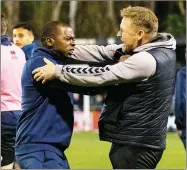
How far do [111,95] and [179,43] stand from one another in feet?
66.2

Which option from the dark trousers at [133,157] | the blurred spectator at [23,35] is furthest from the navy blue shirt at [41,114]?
the blurred spectator at [23,35]

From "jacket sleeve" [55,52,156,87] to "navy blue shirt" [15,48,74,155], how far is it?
157 mm

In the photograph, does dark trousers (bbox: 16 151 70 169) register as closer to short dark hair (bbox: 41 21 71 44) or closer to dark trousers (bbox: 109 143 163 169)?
dark trousers (bbox: 109 143 163 169)

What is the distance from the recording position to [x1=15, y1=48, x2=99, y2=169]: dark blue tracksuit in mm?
6426

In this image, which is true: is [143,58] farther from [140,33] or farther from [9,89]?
[9,89]

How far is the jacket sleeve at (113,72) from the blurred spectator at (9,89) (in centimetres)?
330

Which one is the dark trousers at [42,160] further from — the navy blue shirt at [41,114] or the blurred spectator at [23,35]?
the blurred spectator at [23,35]

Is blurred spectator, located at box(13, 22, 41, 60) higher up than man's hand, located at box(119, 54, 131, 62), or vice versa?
man's hand, located at box(119, 54, 131, 62)

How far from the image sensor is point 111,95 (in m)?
6.45

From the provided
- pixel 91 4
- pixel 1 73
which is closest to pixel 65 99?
pixel 1 73

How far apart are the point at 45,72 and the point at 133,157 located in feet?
3.26

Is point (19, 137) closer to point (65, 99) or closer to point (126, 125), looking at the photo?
point (65, 99)

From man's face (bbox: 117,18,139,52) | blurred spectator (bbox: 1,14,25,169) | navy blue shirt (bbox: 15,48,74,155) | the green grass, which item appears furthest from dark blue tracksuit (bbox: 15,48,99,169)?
the green grass

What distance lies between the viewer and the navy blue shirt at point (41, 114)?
6426mm
